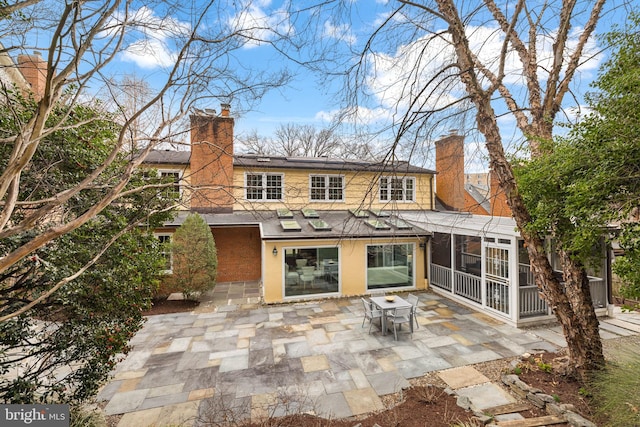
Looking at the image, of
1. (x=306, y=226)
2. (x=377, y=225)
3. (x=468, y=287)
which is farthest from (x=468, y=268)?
(x=306, y=226)

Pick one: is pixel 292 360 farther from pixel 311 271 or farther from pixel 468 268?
pixel 468 268

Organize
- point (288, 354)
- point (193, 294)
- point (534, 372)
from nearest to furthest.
Answer: point (534, 372) < point (288, 354) < point (193, 294)

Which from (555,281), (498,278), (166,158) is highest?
(166,158)

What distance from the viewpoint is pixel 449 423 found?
374 cm

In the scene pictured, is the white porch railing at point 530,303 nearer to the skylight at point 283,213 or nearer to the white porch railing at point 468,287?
the white porch railing at point 468,287

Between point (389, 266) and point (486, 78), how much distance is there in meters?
→ 7.55

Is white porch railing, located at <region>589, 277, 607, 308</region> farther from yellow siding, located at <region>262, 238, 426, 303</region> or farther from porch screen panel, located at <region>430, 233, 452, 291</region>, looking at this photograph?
yellow siding, located at <region>262, 238, 426, 303</region>

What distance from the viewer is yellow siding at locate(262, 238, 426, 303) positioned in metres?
9.62

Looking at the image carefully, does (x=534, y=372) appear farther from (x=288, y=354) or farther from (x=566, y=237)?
(x=288, y=354)

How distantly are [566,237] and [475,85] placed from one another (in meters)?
2.57

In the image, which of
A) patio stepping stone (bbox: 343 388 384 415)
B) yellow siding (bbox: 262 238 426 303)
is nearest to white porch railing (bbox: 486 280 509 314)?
yellow siding (bbox: 262 238 426 303)

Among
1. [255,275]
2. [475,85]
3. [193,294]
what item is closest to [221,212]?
[255,275]

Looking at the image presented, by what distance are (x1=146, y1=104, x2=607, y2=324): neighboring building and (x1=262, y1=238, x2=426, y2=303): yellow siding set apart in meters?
0.04

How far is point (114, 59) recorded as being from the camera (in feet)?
10.6
